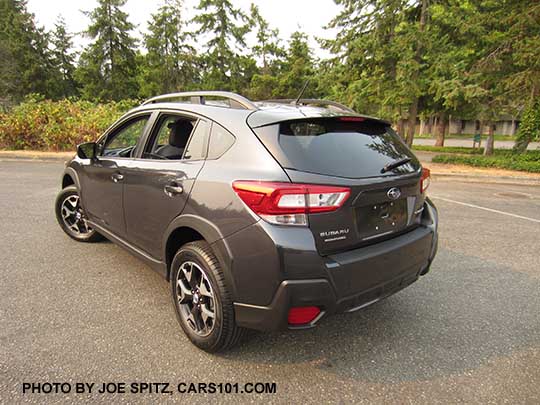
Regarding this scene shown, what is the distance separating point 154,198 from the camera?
8.43 ft

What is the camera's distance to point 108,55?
111 feet

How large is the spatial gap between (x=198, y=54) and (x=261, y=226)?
35.1 metres

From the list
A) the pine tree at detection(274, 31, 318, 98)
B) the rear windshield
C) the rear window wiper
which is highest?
the pine tree at detection(274, 31, 318, 98)

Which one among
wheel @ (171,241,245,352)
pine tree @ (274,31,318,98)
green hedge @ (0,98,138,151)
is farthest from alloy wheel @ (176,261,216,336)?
pine tree @ (274,31,318,98)

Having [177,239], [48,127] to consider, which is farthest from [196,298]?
[48,127]

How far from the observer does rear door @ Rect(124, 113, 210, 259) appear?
2338 millimetres

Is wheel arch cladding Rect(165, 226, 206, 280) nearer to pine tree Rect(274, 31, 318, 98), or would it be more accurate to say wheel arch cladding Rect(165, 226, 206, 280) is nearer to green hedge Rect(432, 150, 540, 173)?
green hedge Rect(432, 150, 540, 173)

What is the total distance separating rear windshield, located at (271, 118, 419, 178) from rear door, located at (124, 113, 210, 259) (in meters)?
0.67

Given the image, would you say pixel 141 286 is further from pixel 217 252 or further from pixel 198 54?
pixel 198 54

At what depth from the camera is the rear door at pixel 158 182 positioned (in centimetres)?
234

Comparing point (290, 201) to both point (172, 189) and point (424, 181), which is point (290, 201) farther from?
point (424, 181)

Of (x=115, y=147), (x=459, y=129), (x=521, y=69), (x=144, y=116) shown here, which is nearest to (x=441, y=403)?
(x=144, y=116)

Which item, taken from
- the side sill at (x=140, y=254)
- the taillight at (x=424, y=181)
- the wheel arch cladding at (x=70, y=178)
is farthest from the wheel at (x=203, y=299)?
the wheel arch cladding at (x=70, y=178)

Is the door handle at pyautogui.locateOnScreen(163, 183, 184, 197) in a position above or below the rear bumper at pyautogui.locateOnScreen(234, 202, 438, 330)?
above
